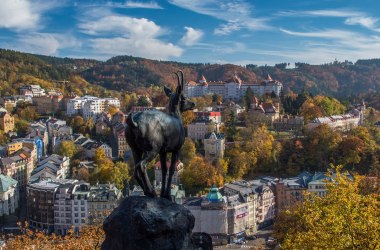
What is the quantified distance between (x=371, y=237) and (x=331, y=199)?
7.10 feet

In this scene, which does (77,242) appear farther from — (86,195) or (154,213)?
(86,195)

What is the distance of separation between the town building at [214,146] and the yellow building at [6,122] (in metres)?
32.1

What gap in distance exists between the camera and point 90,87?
387 ft

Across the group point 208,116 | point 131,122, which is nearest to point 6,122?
point 208,116

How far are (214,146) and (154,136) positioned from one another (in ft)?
170

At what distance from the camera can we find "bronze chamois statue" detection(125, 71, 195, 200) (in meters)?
8.24

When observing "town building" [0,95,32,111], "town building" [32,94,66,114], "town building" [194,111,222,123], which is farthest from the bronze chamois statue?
"town building" [32,94,66,114]

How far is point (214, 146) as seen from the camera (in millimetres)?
59969

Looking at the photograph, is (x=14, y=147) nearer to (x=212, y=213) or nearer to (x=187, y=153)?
(x=187, y=153)

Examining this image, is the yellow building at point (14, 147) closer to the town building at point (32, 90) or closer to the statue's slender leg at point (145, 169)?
the town building at point (32, 90)

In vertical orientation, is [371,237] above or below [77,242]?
above

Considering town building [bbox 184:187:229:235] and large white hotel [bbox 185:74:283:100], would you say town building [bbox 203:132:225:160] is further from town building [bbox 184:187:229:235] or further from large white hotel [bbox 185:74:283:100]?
large white hotel [bbox 185:74:283:100]

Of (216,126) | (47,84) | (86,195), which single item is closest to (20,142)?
(86,195)

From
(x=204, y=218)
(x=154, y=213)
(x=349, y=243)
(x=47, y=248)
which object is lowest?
(x=204, y=218)
